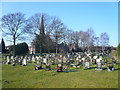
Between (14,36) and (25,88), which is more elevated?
(14,36)

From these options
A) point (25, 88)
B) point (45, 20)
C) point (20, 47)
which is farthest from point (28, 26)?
point (25, 88)

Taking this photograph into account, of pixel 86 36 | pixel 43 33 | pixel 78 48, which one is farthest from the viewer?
pixel 78 48

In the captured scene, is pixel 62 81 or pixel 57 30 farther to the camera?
pixel 57 30

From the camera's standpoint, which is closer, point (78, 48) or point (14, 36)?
point (14, 36)

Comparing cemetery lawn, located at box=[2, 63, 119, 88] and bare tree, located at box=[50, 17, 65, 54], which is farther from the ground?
bare tree, located at box=[50, 17, 65, 54]

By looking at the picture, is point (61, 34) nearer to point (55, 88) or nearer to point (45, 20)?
point (45, 20)

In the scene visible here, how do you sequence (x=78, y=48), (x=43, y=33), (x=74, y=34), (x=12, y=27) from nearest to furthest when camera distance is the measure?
(x=12, y=27), (x=43, y=33), (x=74, y=34), (x=78, y=48)

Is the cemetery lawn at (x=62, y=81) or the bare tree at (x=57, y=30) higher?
the bare tree at (x=57, y=30)

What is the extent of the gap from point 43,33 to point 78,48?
106ft

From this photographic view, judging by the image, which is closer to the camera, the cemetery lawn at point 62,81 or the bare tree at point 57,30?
the cemetery lawn at point 62,81

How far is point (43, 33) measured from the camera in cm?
3862

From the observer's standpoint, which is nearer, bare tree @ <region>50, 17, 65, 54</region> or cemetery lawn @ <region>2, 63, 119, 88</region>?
cemetery lawn @ <region>2, 63, 119, 88</region>

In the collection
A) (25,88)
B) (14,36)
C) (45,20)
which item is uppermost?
(45,20)

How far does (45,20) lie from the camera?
39.4 meters
